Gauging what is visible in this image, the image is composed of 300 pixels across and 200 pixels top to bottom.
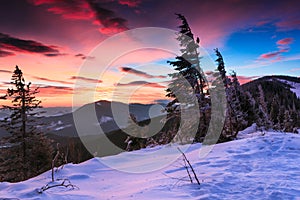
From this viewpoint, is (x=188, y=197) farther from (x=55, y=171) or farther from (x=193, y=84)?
(x=193, y=84)

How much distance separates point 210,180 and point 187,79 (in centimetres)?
1400

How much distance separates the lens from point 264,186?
5.61 metres

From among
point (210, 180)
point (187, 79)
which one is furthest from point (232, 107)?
point (210, 180)

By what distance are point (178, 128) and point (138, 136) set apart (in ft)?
28.7

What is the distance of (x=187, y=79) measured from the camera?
19.7 metres

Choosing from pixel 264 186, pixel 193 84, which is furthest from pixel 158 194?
pixel 193 84

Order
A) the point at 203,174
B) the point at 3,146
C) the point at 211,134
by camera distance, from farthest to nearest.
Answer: the point at 3,146
the point at 211,134
the point at 203,174

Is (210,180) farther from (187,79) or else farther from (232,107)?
(232,107)

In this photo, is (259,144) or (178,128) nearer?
(259,144)

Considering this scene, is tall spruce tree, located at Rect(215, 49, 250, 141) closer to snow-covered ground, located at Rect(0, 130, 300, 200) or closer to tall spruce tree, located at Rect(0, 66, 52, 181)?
snow-covered ground, located at Rect(0, 130, 300, 200)

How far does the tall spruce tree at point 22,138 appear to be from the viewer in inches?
997

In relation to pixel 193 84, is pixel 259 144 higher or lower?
lower

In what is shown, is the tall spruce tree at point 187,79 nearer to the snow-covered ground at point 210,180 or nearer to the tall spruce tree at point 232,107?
the tall spruce tree at point 232,107

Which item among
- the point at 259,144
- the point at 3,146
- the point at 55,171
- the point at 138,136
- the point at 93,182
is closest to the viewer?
the point at 93,182
